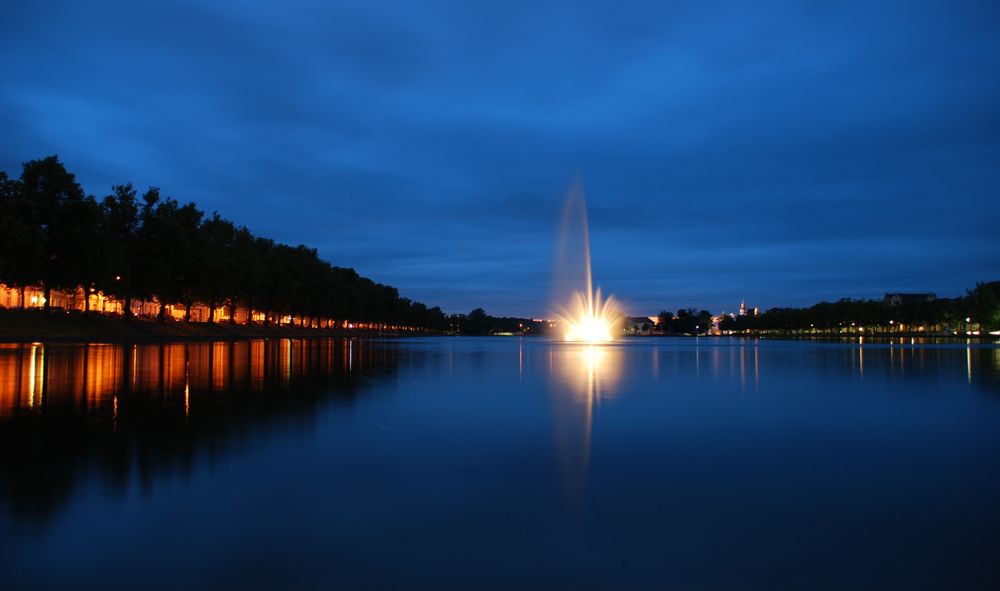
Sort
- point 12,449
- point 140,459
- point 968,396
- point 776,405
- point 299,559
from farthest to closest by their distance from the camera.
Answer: point 968,396
point 776,405
point 12,449
point 140,459
point 299,559

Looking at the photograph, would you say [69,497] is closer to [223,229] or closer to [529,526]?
[529,526]

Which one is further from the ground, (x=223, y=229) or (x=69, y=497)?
(x=223, y=229)

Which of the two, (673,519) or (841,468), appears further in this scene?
(841,468)

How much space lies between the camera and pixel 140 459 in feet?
31.5

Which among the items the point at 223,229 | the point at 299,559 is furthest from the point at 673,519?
the point at 223,229

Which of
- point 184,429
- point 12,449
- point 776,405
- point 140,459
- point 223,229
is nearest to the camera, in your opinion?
point 140,459

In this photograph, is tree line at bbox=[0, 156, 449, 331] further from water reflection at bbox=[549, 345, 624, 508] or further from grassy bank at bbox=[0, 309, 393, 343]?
water reflection at bbox=[549, 345, 624, 508]

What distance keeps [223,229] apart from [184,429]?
98.1m

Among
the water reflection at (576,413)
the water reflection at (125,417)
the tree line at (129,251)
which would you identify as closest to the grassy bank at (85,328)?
the tree line at (129,251)

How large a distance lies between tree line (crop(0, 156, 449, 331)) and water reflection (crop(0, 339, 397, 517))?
37641 mm

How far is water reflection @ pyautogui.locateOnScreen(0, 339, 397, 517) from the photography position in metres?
8.73

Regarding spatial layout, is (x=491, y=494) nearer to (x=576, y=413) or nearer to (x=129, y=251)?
(x=576, y=413)

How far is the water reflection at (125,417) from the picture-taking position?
8.73 metres

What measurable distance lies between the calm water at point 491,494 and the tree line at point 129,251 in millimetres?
49693
